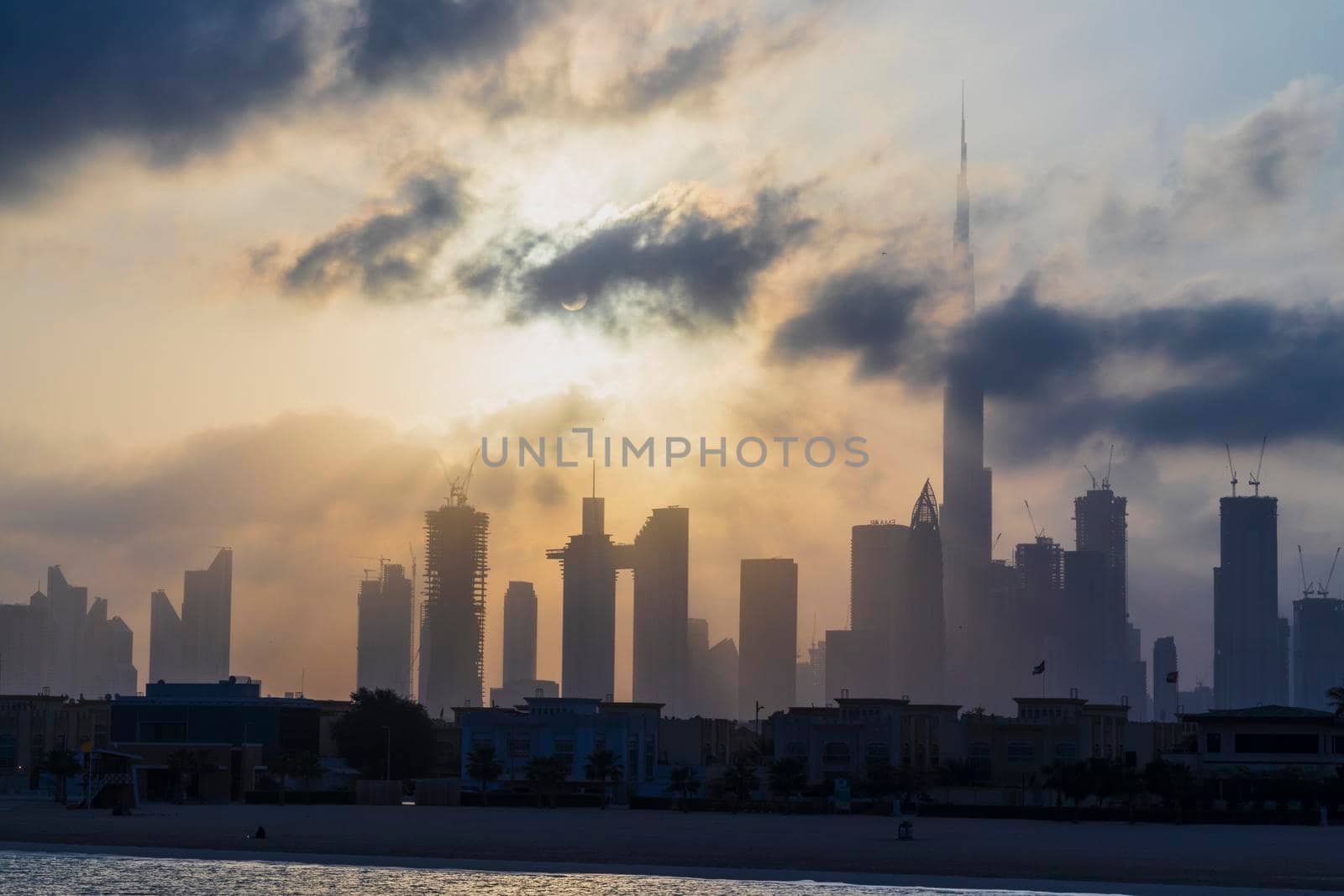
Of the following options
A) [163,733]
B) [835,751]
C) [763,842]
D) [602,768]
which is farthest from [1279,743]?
[163,733]

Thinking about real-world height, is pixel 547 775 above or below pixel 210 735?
below

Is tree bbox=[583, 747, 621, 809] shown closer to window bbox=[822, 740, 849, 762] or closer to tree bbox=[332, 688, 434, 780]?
window bbox=[822, 740, 849, 762]

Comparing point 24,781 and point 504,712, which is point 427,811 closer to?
point 504,712

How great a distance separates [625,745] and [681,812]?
30487 millimetres

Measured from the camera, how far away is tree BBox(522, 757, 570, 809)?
155 meters

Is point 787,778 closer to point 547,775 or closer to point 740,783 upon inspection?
point 740,783

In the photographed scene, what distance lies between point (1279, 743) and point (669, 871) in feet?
288

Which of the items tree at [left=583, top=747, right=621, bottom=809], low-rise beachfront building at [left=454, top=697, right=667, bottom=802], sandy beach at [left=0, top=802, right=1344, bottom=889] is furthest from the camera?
low-rise beachfront building at [left=454, top=697, right=667, bottom=802]

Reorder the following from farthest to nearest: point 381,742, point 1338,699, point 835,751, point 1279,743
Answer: point 381,742, point 835,751, point 1338,699, point 1279,743

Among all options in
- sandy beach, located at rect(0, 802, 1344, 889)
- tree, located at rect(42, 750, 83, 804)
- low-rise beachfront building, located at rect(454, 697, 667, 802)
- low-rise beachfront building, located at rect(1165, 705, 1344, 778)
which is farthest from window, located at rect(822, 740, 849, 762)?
tree, located at rect(42, 750, 83, 804)

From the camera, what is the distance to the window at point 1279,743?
154m

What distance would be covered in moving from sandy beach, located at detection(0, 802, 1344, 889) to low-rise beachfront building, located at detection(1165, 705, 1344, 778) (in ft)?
99.6

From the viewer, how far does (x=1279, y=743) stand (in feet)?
509

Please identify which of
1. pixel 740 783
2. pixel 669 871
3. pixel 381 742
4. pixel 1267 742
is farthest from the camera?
pixel 381 742
